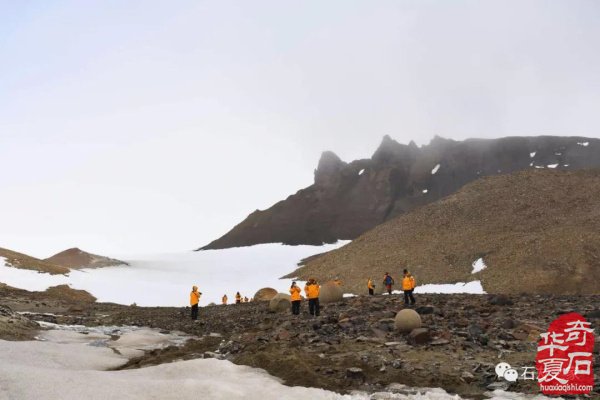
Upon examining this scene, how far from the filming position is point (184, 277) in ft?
253

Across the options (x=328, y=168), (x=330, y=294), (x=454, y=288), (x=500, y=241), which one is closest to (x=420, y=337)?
(x=330, y=294)

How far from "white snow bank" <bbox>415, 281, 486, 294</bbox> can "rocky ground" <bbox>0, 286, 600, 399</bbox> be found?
16936 millimetres

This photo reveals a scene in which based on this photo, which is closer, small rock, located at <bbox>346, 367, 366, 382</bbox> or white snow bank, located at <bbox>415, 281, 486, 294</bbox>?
small rock, located at <bbox>346, 367, 366, 382</bbox>

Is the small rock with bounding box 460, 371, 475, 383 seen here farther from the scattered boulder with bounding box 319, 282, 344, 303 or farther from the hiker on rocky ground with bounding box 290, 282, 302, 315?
the scattered boulder with bounding box 319, 282, 344, 303

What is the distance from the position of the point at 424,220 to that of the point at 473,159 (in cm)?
8829

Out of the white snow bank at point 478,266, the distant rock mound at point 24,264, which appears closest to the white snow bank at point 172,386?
the white snow bank at point 478,266

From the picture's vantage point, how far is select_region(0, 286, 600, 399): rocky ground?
11500 mm

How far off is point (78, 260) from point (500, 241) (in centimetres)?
7134

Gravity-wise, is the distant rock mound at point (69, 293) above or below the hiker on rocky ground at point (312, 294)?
above

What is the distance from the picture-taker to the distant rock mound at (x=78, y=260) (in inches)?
3407

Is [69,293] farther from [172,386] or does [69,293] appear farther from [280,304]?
[172,386]

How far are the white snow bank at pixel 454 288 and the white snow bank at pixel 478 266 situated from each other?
108 inches

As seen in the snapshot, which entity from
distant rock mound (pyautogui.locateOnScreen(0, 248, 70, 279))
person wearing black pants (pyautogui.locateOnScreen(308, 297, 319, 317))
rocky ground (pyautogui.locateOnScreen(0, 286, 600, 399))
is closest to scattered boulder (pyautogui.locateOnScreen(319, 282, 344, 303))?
rocky ground (pyautogui.locateOnScreen(0, 286, 600, 399))

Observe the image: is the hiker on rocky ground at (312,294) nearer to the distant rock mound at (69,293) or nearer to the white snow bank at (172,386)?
the white snow bank at (172,386)
